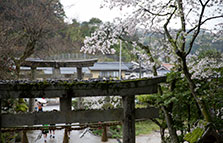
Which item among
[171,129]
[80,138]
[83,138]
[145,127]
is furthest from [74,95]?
[145,127]

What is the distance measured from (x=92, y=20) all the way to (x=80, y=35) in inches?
173

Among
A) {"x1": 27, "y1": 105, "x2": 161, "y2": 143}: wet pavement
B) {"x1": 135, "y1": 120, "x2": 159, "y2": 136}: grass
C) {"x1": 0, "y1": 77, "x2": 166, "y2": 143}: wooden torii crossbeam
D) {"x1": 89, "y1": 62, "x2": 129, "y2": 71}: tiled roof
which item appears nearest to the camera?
{"x1": 0, "y1": 77, "x2": 166, "y2": 143}: wooden torii crossbeam

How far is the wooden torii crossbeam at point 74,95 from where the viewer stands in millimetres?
2588

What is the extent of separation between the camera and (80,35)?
55.2 feet

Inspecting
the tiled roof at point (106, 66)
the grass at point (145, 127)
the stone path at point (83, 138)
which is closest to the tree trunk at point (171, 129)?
the stone path at point (83, 138)

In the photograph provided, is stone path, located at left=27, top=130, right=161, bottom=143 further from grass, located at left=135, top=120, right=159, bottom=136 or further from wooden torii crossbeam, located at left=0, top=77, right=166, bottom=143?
wooden torii crossbeam, located at left=0, top=77, right=166, bottom=143

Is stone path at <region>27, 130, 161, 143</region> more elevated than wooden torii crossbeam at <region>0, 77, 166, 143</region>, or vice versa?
wooden torii crossbeam at <region>0, 77, 166, 143</region>

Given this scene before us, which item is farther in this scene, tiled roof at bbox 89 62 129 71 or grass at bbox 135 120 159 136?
tiled roof at bbox 89 62 129 71

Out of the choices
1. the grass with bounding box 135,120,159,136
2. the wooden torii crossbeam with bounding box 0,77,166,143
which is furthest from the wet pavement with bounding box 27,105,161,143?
the wooden torii crossbeam with bounding box 0,77,166,143

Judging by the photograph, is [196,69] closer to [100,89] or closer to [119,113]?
[119,113]

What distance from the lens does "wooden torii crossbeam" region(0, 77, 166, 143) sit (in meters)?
2.59

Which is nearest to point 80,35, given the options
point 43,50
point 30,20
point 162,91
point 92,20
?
point 92,20

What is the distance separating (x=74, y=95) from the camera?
2680 millimetres

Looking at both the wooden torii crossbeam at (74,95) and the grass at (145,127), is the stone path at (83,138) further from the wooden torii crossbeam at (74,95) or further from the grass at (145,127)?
the wooden torii crossbeam at (74,95)
